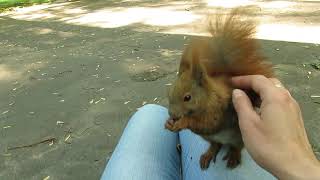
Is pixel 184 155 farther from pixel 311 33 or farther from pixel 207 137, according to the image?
pixel 311 33

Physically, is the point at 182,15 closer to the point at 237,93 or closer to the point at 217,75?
the point at 217,75

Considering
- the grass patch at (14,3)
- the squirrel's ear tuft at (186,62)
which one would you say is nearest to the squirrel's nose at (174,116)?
the squirrel's ear tuft at (186,62)

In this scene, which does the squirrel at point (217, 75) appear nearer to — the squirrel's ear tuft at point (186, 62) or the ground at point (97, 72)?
the squirrel's ear tuft at point (186, 62)

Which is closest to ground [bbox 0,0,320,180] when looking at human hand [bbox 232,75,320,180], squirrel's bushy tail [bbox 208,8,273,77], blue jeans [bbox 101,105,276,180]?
blue jeans [bbox 101,105,276,180]

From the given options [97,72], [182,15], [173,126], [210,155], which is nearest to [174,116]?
[173,126]

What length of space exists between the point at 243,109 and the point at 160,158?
392 mm

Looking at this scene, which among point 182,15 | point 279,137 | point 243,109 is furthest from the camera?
point 182,15

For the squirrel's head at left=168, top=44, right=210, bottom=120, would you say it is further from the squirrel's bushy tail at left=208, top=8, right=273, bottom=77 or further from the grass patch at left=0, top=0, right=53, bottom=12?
the grass patch at left=0, top=0, right=53, bottom=12

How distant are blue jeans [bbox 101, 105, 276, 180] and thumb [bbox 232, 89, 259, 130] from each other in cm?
24

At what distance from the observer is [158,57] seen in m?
3.07

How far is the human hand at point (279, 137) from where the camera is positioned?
82 centimetres

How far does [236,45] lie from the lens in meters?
1.08

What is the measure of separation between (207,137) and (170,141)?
283 mm

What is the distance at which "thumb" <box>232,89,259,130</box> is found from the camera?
91cm
